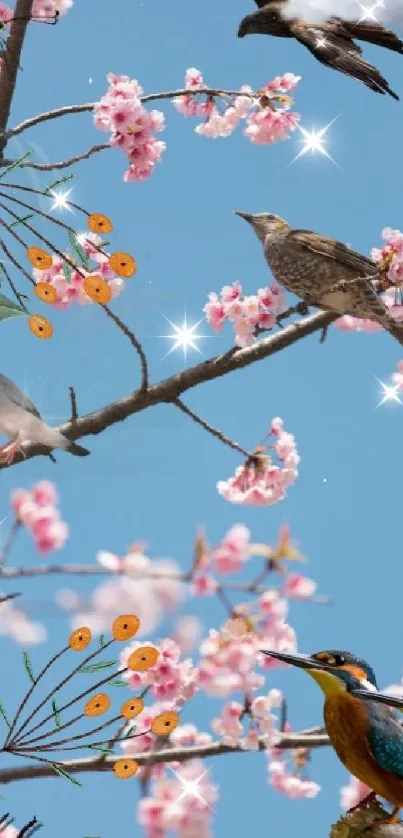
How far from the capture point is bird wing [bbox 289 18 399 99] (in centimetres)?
260

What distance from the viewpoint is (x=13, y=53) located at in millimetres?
2621

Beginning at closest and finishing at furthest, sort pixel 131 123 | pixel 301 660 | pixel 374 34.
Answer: pixel 301 660 < pixel 374 34 < pixel 131 123

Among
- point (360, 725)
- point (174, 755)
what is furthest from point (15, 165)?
point (174, 755)

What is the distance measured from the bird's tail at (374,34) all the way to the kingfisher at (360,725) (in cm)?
190

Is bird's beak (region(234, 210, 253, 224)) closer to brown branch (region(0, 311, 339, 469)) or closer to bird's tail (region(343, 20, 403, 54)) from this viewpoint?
brown branch (region(0, 311, 339, 469))

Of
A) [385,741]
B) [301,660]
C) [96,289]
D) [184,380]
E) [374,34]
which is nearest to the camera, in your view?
[385,741]

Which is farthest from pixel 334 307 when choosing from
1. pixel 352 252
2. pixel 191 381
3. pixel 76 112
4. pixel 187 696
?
pixel 187 696

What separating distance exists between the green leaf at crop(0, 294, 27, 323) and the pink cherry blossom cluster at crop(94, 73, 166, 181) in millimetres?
1132

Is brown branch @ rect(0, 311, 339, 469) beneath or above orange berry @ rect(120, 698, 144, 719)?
above

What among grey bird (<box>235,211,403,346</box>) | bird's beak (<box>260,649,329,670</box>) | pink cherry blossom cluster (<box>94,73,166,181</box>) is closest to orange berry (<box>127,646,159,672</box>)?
bird's beak (<box>260,649,329,670</box>)

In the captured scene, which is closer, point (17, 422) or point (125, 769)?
point (125, 769)

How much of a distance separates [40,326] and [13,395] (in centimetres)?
34

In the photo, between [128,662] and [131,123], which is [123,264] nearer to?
[131,123]

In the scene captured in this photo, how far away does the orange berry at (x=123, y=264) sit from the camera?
2.32 m
